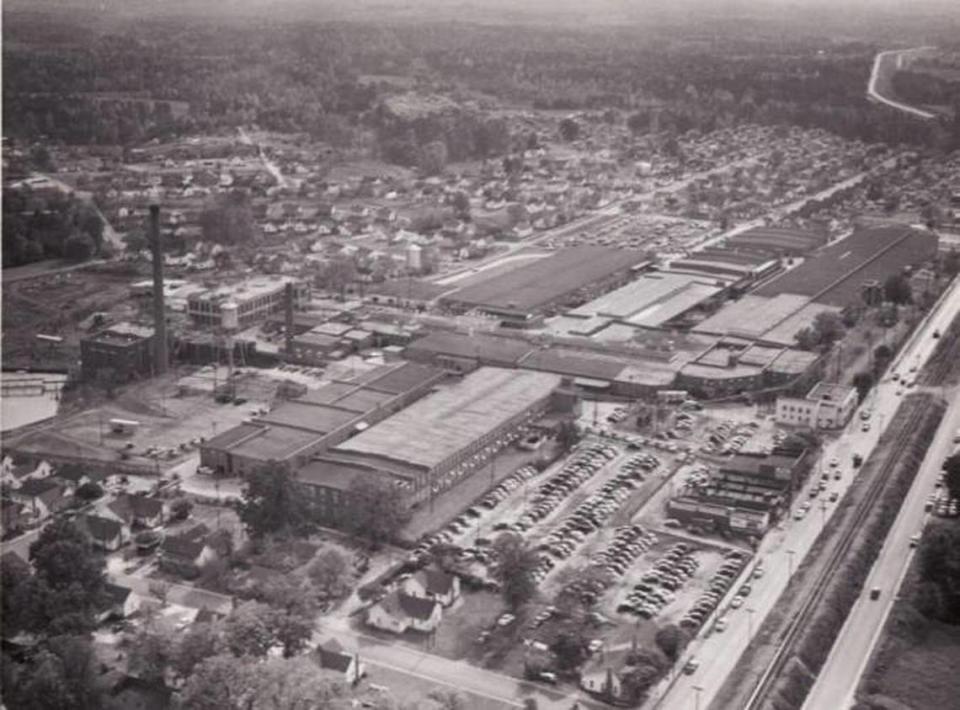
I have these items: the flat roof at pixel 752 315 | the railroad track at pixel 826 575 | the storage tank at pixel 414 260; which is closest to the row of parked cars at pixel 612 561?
the railroad track at pixel 826 575

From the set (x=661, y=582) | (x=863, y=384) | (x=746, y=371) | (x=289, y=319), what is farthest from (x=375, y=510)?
(x=863, y=384)

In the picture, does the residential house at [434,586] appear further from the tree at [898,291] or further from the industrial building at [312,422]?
the tree at [898,291]

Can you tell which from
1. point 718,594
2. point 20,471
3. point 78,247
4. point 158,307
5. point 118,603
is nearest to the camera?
point 118,603

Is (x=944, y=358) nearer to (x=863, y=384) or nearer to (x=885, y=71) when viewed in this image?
(x=863, y=384)

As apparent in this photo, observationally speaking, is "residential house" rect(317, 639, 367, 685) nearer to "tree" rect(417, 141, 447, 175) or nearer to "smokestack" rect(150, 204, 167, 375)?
"smokestack" rect(150, 204, 167, 375)

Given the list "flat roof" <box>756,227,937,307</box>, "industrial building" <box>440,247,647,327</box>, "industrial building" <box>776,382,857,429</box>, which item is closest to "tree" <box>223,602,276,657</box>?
"industrial building" <box>776,382,857,429</box>

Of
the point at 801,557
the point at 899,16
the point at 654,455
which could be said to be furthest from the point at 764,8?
the point at 801,557
